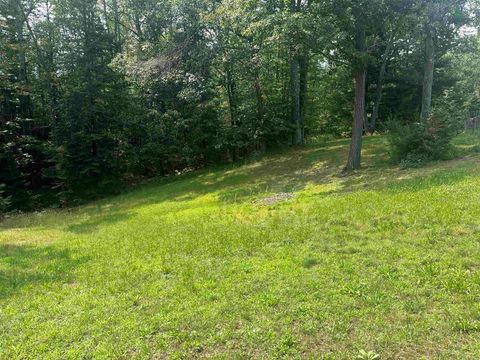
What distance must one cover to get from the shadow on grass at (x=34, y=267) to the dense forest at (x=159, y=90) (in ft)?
29.8

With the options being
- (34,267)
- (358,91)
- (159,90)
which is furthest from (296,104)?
(34,267)

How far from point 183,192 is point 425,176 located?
30.7 ft

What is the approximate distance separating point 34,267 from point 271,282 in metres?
4.92

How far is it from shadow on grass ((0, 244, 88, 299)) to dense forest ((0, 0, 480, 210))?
908 centimetres

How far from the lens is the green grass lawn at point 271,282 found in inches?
158

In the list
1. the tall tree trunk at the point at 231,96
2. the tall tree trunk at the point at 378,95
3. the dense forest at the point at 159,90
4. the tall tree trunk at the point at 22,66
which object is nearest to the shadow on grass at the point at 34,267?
the dense forest at the point at 159,90

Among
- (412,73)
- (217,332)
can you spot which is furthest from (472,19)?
(217,332)

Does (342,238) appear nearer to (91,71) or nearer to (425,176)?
(425,176)

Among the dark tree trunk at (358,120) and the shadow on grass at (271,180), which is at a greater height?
the dark tree trunk at (358,120)

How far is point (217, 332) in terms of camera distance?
14.0 feet

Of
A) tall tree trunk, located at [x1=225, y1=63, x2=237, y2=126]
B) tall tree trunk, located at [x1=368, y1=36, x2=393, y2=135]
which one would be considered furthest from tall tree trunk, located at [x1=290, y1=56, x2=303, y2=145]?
tall tree trunk, located at [x1=368, y1=36, x2=393, y2=135]

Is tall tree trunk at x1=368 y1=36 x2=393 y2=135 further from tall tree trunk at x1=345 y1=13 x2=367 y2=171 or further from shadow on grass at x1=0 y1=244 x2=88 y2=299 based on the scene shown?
shadow on grass at x1=0 y1=244 x2=88 y2=299

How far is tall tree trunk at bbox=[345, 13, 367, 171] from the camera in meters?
12.2

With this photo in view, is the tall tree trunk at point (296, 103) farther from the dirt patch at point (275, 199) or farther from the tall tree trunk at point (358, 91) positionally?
the dirt patch at point (275, 199)
